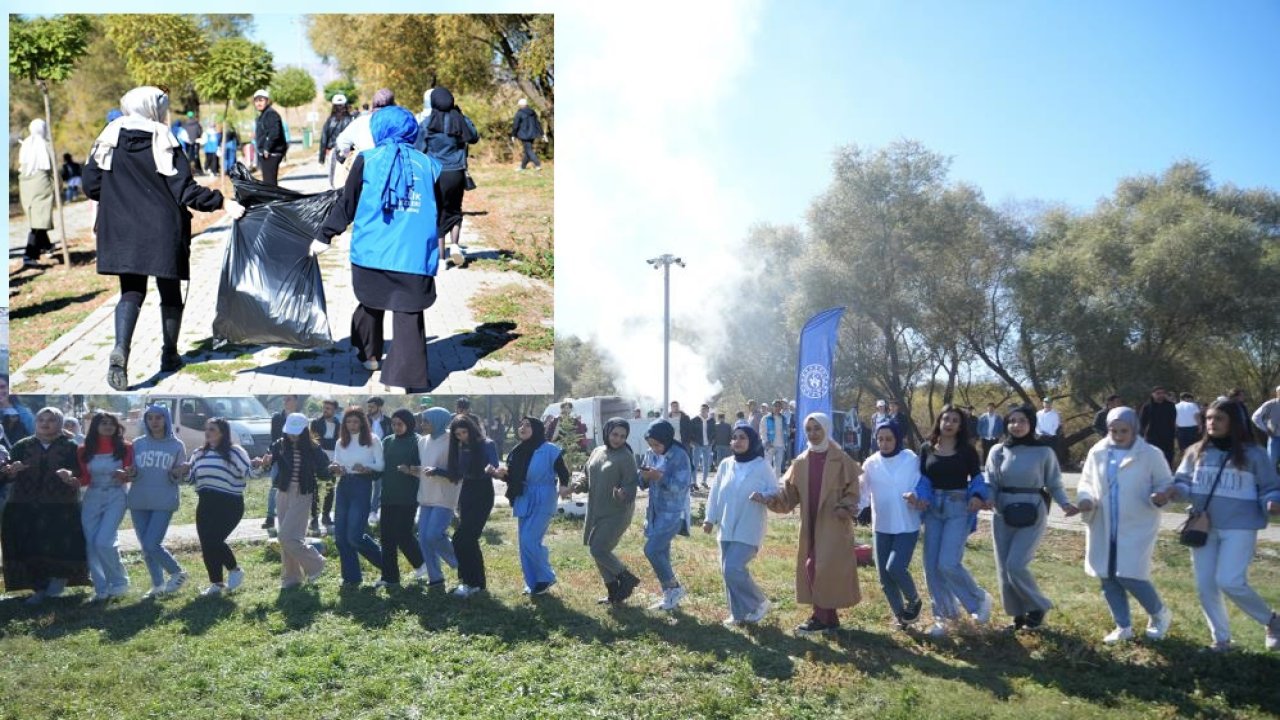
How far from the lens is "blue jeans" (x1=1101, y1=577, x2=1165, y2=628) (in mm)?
5688

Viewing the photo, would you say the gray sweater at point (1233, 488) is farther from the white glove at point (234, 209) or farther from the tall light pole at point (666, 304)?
the white glove at point (234, 209)

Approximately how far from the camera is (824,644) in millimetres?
6066

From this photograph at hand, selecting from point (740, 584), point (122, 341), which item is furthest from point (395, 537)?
point (740, 584)

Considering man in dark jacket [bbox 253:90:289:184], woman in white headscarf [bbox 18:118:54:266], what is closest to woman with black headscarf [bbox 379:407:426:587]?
man in dark jacket [bbox 253:90:289:184]

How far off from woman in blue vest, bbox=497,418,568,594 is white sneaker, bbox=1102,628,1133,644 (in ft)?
10.5

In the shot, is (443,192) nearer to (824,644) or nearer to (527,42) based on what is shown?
(527,42)

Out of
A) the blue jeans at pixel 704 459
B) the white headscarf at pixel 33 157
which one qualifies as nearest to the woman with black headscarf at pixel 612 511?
the blue jeans at pixel 704 459

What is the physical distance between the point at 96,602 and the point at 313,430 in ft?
5.54

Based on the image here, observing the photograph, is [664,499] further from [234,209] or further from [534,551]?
[234,209]

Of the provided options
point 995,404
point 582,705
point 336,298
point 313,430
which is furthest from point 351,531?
point 995,404

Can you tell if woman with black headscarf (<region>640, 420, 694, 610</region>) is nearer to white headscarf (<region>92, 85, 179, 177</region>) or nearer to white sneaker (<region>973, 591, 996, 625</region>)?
white sneaker (<region>973, 591, 996, 625</region>)

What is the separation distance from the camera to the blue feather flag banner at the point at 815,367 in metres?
6.95

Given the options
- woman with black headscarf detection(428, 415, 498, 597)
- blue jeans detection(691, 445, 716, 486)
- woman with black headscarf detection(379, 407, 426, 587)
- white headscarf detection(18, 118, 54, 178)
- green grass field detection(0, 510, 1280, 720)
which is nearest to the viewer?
green grass field detection(0, 510, 1280, 720)

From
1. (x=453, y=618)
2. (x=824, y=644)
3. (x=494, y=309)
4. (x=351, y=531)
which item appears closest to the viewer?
(x=824, y=644)
